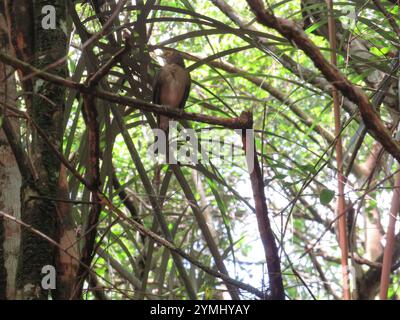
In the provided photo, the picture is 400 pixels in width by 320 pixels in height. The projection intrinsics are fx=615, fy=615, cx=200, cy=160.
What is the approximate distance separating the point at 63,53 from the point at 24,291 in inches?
31.9

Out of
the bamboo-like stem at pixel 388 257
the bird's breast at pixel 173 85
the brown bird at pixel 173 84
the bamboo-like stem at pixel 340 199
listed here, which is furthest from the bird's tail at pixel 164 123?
the bamboo-like stem at pixel 388 257

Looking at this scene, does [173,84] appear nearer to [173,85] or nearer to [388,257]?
[173,85]

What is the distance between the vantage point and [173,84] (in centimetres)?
318

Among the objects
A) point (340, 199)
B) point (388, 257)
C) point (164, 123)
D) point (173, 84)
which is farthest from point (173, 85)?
→ point (388, 257)

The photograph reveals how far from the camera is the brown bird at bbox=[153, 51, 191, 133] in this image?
300 centimetres

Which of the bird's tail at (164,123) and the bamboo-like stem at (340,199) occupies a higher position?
the bird's tail at (164,123)

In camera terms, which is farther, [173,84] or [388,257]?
[173,84]

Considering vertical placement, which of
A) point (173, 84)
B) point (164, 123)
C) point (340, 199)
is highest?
point (173, 84)

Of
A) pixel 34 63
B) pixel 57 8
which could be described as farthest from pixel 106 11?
pixel 34 63

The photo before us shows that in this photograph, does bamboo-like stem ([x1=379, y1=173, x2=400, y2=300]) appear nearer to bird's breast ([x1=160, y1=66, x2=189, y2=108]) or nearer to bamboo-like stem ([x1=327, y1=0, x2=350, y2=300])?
bamboo-like stem ([x1=327, y1=0, x2=350, y2=300])

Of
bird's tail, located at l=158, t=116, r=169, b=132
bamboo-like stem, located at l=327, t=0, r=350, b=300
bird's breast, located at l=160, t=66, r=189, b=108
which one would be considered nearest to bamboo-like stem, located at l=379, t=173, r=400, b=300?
bamboo-like stem, located at l=327, t=0, r=350, b=300

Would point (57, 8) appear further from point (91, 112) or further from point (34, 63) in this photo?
point (91, 112)

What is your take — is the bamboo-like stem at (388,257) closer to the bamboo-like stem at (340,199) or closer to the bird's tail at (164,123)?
the bamboo-like stem at (340,199)

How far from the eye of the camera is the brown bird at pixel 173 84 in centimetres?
300
